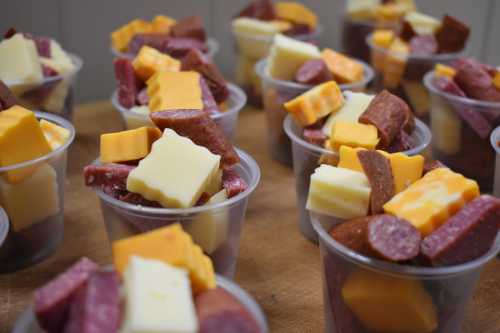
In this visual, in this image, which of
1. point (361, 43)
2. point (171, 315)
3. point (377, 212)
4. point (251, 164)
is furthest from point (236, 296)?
point (361, 43)

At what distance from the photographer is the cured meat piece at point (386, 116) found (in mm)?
1322

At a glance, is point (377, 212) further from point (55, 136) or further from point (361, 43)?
point (361, 43)

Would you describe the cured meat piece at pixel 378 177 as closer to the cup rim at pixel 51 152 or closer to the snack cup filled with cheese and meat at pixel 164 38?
the cup rim at pixel 51 152

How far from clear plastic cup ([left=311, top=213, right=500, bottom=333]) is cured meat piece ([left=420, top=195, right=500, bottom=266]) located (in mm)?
15

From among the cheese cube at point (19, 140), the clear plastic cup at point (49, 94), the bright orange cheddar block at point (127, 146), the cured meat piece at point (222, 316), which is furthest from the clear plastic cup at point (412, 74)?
the cured meat piece at point (222, 316)

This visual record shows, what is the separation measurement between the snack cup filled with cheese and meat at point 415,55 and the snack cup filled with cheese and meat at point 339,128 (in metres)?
0.54

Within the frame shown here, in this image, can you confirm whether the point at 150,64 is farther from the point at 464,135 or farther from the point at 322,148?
the point at 464,135

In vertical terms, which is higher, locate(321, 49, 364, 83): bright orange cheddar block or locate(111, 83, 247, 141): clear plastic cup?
locate(321, 49, 364, 83): bright orange cheddar block

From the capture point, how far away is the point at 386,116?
134 cm

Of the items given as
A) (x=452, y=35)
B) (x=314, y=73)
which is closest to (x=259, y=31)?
(x=314, y=73)

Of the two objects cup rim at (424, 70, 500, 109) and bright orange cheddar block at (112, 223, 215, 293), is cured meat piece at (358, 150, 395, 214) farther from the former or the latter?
cup rim at (424, 70, 500, 109)

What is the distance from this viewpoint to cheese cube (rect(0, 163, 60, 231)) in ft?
3.82

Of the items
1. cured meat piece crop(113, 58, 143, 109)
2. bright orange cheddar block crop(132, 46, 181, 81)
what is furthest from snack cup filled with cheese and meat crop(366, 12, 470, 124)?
cured meat piece crop(113, 58, 143, 109)

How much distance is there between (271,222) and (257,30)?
887mm
